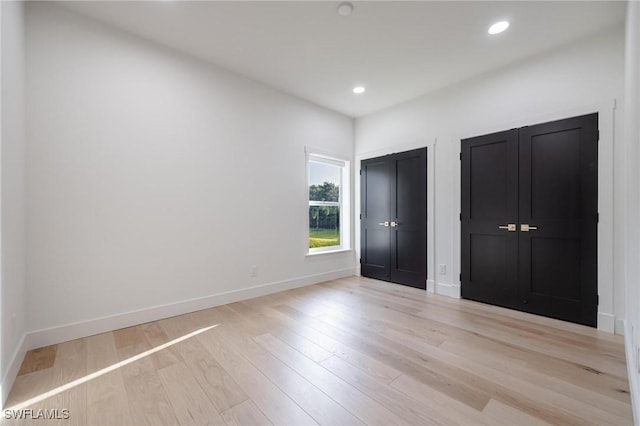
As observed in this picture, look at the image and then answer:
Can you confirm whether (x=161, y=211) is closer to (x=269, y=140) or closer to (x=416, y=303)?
(x=269, y=140)

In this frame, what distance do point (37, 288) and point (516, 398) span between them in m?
3.52

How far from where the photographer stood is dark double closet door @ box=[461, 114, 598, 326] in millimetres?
2678

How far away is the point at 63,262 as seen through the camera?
91.7 inches

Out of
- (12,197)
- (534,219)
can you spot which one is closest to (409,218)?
(534,219)

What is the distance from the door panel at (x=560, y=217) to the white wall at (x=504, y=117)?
0.27 ft

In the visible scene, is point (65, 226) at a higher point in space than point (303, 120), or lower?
lower

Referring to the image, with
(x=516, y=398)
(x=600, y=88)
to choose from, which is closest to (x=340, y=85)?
(x=600, y=88)

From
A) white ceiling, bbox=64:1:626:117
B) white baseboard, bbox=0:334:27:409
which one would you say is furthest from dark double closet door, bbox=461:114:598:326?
white baseboard, bbox=0:334:27:409

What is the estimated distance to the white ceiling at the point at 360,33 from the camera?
2.33m

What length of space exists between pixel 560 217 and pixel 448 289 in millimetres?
1496

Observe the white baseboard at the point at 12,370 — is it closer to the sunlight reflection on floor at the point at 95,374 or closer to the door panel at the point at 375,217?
the sunlight reflection on floor at the point at 95,374

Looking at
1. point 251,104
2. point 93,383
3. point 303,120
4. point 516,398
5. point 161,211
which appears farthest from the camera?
point 303,120

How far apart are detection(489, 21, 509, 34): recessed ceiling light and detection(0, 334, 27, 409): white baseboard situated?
14.6ft

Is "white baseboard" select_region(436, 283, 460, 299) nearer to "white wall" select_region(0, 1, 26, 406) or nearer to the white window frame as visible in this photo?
the white window frame
